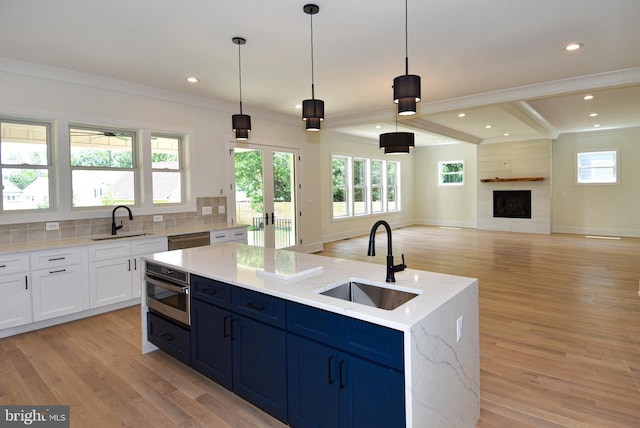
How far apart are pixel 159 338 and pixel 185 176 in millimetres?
3094

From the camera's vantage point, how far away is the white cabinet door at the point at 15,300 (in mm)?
3463

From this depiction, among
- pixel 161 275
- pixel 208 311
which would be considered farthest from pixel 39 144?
pixel 208 311

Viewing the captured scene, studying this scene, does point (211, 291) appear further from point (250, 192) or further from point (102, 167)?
point (250, 192)

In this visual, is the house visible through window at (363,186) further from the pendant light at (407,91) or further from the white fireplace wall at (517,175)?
the pendant light at (407,91)

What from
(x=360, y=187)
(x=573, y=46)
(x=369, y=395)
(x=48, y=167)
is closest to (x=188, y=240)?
(x=48, y=167)

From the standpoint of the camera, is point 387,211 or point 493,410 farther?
point 387,211

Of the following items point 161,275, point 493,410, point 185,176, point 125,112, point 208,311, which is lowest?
point 493,410

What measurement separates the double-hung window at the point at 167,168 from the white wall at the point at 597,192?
403 inches

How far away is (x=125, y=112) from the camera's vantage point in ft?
15.6

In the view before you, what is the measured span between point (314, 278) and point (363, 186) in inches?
340

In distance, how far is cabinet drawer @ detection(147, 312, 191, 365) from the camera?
273 centimetres

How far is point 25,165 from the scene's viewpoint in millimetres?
4082

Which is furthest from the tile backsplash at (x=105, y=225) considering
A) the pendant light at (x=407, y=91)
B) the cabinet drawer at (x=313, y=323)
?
the pendant light at (x=407, y=91)

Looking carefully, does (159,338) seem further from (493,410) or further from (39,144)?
(39,144)
